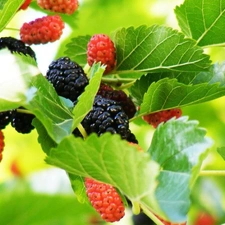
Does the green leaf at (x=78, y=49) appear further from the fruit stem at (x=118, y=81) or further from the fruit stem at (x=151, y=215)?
the fruit stem at (x=151, y=215)

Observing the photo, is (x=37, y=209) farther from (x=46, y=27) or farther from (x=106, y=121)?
(x=46, y=27)

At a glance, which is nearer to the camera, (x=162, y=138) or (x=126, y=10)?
(x=162, y=138)

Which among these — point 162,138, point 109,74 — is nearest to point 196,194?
point 109,74

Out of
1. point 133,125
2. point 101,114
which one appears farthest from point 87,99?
point 133,125

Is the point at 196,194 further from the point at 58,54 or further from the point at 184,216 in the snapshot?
the point at 184,216

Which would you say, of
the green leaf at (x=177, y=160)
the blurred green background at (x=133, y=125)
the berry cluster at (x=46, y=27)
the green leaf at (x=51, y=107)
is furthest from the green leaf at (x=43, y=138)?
the blurred green background at (x=133, y=125)

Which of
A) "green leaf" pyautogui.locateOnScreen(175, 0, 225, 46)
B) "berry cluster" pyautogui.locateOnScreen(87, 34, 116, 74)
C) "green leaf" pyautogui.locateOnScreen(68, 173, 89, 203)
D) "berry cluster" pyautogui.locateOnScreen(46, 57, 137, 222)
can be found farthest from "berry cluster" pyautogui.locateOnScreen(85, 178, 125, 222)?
"green leaf" pyautogui.locateOnScreen(175, 0, 225, 46)

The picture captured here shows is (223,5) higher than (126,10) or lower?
higher

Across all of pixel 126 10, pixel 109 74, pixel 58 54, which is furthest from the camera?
pixel 126 10
